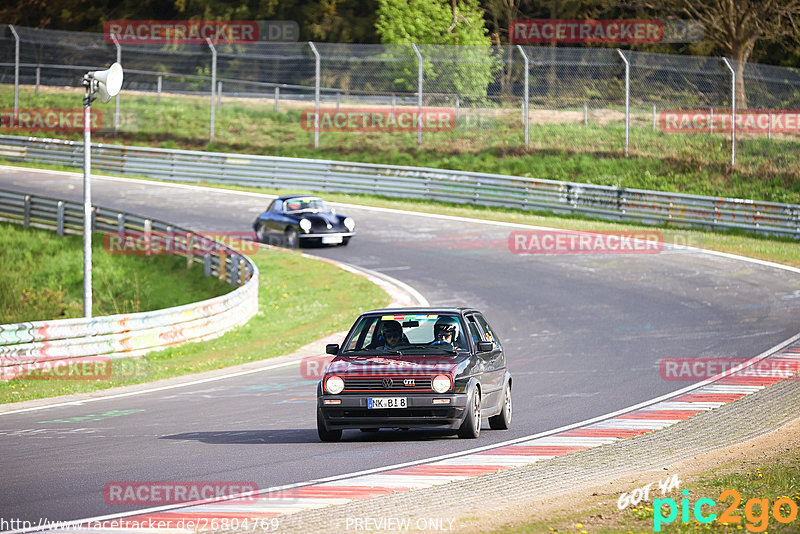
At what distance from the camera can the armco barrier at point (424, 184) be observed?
104 ft

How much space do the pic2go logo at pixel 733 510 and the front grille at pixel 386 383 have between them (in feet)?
11.4

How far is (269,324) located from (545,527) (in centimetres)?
1596

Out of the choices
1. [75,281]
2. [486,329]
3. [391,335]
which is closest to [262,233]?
[75,281]

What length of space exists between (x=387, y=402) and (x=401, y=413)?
0.17 meters

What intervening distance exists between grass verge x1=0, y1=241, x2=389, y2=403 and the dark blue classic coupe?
22.1 inches

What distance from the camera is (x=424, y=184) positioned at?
3775 cm

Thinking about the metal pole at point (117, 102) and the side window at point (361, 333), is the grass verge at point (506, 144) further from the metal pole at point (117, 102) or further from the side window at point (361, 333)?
the side window at point (361, 333)

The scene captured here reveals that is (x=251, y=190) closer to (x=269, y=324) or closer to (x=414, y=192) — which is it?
(x=414, y=192)

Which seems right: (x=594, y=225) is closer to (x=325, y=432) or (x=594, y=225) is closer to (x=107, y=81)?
(x=107, y=81)

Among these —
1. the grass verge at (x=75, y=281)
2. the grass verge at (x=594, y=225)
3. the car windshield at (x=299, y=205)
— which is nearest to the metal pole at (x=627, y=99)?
the grass verge at (x=594, y=225)

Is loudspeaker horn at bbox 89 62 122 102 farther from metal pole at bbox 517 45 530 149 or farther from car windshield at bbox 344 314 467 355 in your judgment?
metal pole at bbox 517 45 530 149

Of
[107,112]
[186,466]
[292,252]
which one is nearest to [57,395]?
[186,466]

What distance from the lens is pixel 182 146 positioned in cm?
4634

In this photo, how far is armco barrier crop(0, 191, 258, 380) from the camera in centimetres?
1659
